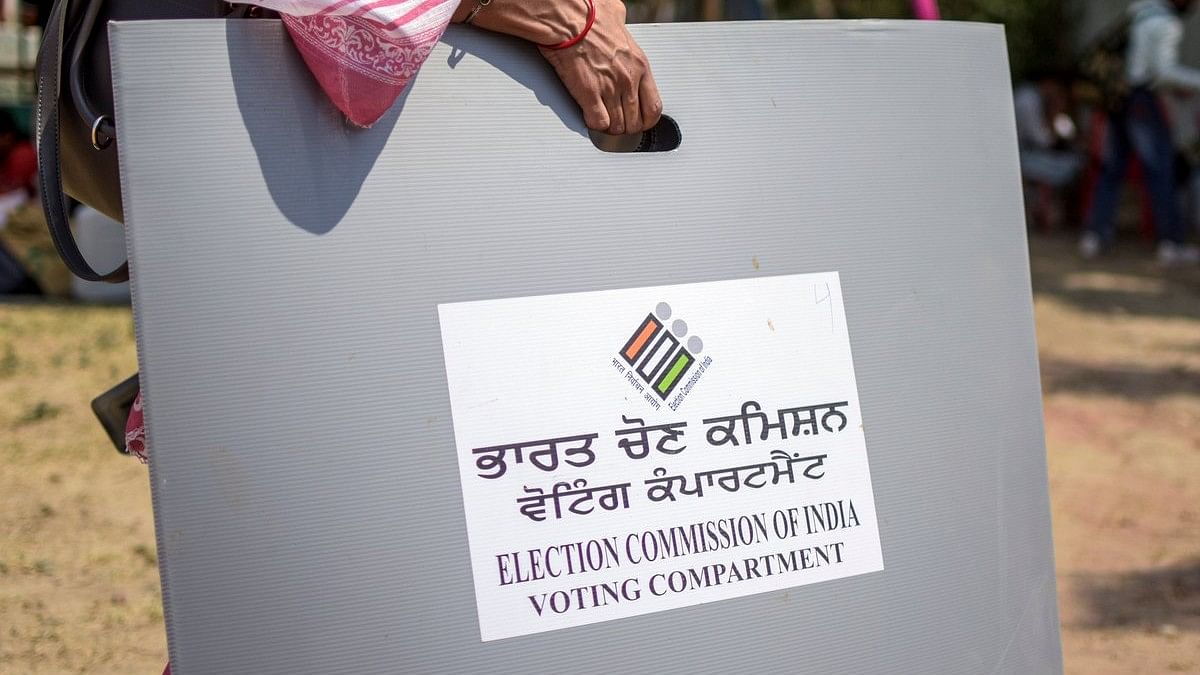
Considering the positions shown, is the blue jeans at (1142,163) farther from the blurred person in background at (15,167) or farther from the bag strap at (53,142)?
the bag strap at (53,142)

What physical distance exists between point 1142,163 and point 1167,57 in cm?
78

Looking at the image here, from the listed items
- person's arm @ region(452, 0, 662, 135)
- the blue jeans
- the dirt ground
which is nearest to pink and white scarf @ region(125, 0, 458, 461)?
person's arm @ region(452, 0, 662, 135)

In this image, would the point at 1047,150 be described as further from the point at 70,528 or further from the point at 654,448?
the point at 654,448

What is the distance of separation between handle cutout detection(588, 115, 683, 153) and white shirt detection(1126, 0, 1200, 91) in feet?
22.5

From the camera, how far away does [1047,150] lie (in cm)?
929

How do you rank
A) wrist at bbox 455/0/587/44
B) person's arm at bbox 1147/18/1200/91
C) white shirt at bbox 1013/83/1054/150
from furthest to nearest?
white shirt at bbox 1013/83/1054/150 < person's arm at bbox 1147/18/1200/91 < wrist at bbox 455/0/587/44

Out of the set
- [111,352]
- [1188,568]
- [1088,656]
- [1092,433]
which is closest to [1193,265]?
[1092,433]

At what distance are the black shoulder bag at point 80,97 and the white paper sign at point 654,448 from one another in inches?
18.8

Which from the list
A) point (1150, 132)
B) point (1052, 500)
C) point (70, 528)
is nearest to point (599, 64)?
point (70, 528)

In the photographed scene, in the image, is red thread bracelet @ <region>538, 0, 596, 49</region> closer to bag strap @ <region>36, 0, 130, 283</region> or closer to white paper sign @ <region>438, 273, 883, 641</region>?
white paper sign @ <region>438, 273, 883, 641</region>

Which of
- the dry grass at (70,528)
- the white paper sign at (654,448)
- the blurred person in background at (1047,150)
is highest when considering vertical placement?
the white paper sign at (654,448)

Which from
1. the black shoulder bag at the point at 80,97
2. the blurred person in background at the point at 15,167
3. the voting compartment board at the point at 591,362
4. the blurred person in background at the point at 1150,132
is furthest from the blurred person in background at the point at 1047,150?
the black shoulder bag at the point at 80,97

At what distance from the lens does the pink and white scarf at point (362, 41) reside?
1.15m

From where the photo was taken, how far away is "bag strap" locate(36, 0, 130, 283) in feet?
4.34
